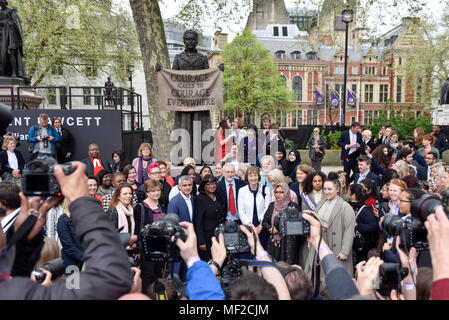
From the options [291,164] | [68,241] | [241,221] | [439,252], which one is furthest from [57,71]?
[439,252]

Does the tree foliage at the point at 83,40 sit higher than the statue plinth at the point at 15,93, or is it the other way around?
the tree foliage at the point at 83,40

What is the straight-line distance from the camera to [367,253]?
4.95 meters

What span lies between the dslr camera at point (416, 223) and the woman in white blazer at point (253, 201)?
279 centimetres

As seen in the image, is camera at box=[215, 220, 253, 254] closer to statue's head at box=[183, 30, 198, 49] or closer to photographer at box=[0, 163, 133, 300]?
photographer at box=[0, 163, 133, 300]

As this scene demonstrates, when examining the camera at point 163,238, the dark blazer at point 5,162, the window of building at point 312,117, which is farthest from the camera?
the window of building at point 312,117

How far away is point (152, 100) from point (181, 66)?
11.5ft

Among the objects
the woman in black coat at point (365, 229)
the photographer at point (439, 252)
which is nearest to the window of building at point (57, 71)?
the woman in black coat at point (365, 229)

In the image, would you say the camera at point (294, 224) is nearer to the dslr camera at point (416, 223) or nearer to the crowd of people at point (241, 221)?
the crowd of people at point (241, 221)

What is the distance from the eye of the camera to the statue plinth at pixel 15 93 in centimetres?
1036

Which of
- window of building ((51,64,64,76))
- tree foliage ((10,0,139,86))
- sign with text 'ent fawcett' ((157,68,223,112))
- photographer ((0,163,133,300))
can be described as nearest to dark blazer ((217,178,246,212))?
sign with text 'ent fawcett' ((157,68,223,112))

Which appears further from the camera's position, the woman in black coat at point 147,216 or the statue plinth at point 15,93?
the statue plinth at point 15,93

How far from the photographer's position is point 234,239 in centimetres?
251

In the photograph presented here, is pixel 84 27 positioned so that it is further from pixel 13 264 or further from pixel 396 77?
pixel 396 77

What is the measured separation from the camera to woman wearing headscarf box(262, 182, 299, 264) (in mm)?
4574
